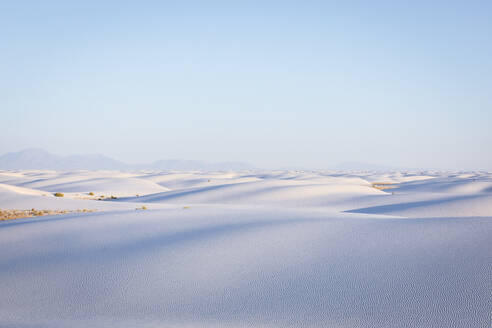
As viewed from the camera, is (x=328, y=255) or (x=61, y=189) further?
(x=61, y=189)

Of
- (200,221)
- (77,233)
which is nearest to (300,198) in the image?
(200,221)

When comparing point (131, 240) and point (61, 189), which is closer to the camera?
point (131, 240)

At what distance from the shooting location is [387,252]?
7262 mm

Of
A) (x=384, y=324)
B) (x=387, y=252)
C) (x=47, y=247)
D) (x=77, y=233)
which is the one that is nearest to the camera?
(x=384, y=324)

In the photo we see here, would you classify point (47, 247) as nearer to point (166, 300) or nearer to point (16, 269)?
point (16, 269)

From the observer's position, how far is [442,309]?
521cm

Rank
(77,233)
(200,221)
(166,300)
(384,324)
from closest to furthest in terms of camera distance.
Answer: (384,324) < (166,300) < (77,233) < (200,221)

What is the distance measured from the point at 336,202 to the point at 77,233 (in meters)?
16.8

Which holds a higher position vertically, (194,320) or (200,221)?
(200,221)

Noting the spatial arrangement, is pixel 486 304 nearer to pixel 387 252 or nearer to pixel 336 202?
pixel 387 252

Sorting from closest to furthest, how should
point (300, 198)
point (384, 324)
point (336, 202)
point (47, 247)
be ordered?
point (384, 324) < point (47, 247) < point (336, 202) < point (300, 198)

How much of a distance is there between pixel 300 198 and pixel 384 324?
67.6 ft

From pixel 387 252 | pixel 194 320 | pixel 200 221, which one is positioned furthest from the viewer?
pixel 200 221

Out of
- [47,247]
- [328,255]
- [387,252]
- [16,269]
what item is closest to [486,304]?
[387,252]
